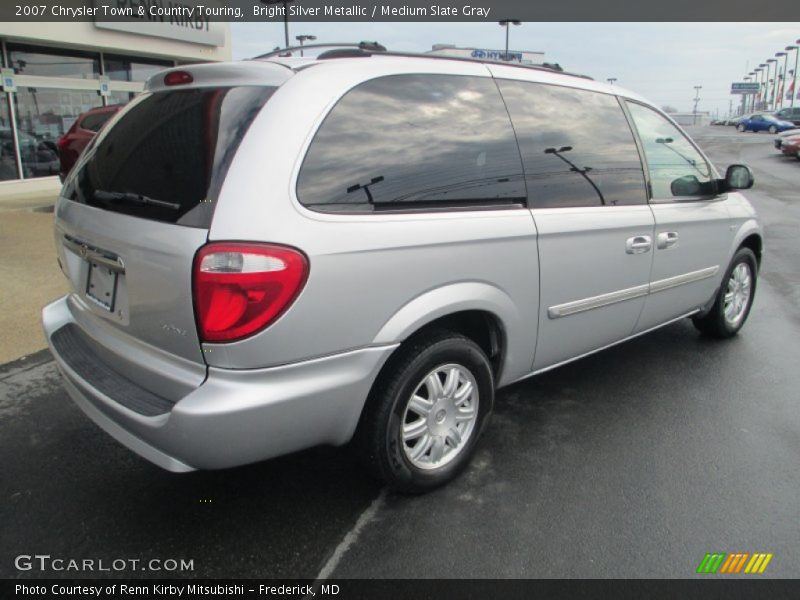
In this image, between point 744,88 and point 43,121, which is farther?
point 744,88

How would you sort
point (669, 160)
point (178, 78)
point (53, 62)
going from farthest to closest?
point (53, 62) → point (669, 160) → point (178, 78)

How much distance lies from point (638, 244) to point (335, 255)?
207 centimetres

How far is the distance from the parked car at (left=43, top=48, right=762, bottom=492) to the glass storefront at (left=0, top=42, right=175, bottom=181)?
12.0 meters

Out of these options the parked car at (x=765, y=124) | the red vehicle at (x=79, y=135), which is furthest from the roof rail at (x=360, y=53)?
the parked car at (x=765, y=124)

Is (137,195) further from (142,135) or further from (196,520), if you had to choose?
(196,520)

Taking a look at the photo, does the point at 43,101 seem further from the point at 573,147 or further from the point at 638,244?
the point at 638,244

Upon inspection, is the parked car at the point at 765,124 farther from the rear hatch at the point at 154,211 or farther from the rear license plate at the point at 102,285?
the rear license plate at the point at 102,285

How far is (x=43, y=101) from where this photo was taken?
43.7 feet

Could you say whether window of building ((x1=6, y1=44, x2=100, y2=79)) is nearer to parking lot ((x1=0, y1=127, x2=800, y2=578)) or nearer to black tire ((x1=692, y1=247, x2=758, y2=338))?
parking lot ((x1=0, y1=127, x2=800, y2=578))

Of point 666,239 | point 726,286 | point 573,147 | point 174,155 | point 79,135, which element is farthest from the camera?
point 79,135

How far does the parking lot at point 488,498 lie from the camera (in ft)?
7.91

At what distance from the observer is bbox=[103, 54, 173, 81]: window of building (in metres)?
15.0

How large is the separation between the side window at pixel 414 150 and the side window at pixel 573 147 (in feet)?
0.37

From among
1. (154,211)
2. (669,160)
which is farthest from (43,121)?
(669,160)
